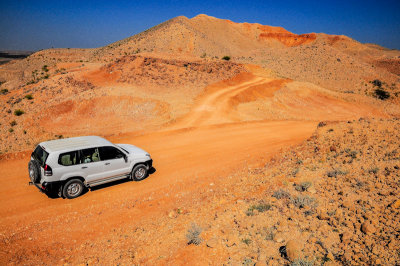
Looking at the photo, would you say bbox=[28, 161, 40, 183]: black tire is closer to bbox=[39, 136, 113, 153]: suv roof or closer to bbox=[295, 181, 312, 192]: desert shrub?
bbox=[39, 136, 113, 153]: suv roof

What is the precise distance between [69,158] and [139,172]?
261 centimetres

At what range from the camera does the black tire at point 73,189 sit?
775 centimetres

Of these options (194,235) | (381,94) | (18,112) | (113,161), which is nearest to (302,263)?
(194,235)

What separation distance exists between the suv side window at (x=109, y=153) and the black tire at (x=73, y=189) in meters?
1.15

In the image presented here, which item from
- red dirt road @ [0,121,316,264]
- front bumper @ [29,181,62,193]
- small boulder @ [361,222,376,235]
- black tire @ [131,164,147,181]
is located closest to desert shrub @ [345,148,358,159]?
red dirt road @ [0,121,316,264]

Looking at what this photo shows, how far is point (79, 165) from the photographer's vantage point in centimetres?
792

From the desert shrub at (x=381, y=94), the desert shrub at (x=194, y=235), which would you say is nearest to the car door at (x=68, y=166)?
the desert shrub at (x=194, y=235)

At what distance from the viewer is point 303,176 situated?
7.11 metres

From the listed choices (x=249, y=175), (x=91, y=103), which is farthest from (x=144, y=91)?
(x=249, y=175)

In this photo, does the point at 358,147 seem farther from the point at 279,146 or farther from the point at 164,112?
the point at 164,112

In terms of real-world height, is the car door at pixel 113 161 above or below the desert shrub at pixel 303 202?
below

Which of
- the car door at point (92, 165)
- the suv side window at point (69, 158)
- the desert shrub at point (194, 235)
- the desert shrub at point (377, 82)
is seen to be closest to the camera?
the desert shrub at point (194, 235)

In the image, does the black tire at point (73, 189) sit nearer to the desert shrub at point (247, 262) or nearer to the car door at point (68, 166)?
the car door at point (68, 166)

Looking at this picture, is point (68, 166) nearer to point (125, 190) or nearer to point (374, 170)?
point (125, 190)
